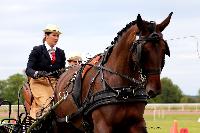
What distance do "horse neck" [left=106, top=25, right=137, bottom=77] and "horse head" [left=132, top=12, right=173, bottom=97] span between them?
221 mm

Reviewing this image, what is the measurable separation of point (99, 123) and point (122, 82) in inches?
24.2

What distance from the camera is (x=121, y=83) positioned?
7.76 m

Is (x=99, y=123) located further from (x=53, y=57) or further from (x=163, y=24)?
(x=53, y=57)

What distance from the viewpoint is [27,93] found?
33.3 feet

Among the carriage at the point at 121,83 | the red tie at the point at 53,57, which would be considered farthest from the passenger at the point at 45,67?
the carriage at the point at 121,83

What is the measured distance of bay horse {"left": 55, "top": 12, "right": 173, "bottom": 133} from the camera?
7.17 m

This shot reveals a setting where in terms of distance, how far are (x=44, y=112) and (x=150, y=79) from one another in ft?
10.8

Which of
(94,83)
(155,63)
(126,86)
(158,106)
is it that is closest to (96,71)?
(94,83)

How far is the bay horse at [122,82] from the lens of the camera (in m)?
7.17

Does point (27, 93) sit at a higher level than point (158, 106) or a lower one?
higher

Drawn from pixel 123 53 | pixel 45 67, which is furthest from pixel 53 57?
pixel 123 53

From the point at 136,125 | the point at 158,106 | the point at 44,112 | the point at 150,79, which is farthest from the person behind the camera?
the point at 158,106

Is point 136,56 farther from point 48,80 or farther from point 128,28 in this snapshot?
point 48,80

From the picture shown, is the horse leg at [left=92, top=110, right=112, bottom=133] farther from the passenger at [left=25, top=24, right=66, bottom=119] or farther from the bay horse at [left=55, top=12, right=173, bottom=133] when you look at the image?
the passenger at [left=25, top=24, right=66, bottom=119]
